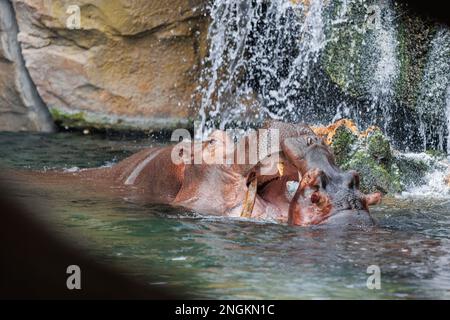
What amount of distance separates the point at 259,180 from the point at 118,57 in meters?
5.08

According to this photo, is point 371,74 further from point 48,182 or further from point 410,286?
point 410,286

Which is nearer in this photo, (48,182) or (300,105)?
(48,182)

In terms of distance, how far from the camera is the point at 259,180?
5695mm

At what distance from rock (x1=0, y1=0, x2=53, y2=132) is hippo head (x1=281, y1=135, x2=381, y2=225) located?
576 centimetres

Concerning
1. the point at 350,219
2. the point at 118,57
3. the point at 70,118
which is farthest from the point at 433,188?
the point at 70,118

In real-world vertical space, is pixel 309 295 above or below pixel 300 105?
below

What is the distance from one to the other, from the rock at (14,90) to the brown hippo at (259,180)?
4.13 m

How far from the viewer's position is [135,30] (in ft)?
33.5

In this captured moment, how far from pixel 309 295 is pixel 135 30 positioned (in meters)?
6.93

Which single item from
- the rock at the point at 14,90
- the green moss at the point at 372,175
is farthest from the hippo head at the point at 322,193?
the rock at the point at 14,90

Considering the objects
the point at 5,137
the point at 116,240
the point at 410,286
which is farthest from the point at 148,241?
the point at 5,137

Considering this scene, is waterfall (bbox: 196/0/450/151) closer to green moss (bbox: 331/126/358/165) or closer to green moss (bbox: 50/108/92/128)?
green moss (bbox: 50/108/92/128)

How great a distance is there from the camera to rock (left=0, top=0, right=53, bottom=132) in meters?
10.3

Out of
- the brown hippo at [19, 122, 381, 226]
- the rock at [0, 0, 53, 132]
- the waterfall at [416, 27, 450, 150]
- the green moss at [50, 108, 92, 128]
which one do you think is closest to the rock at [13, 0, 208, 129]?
the green moss at [50, 108, 92, 128]
